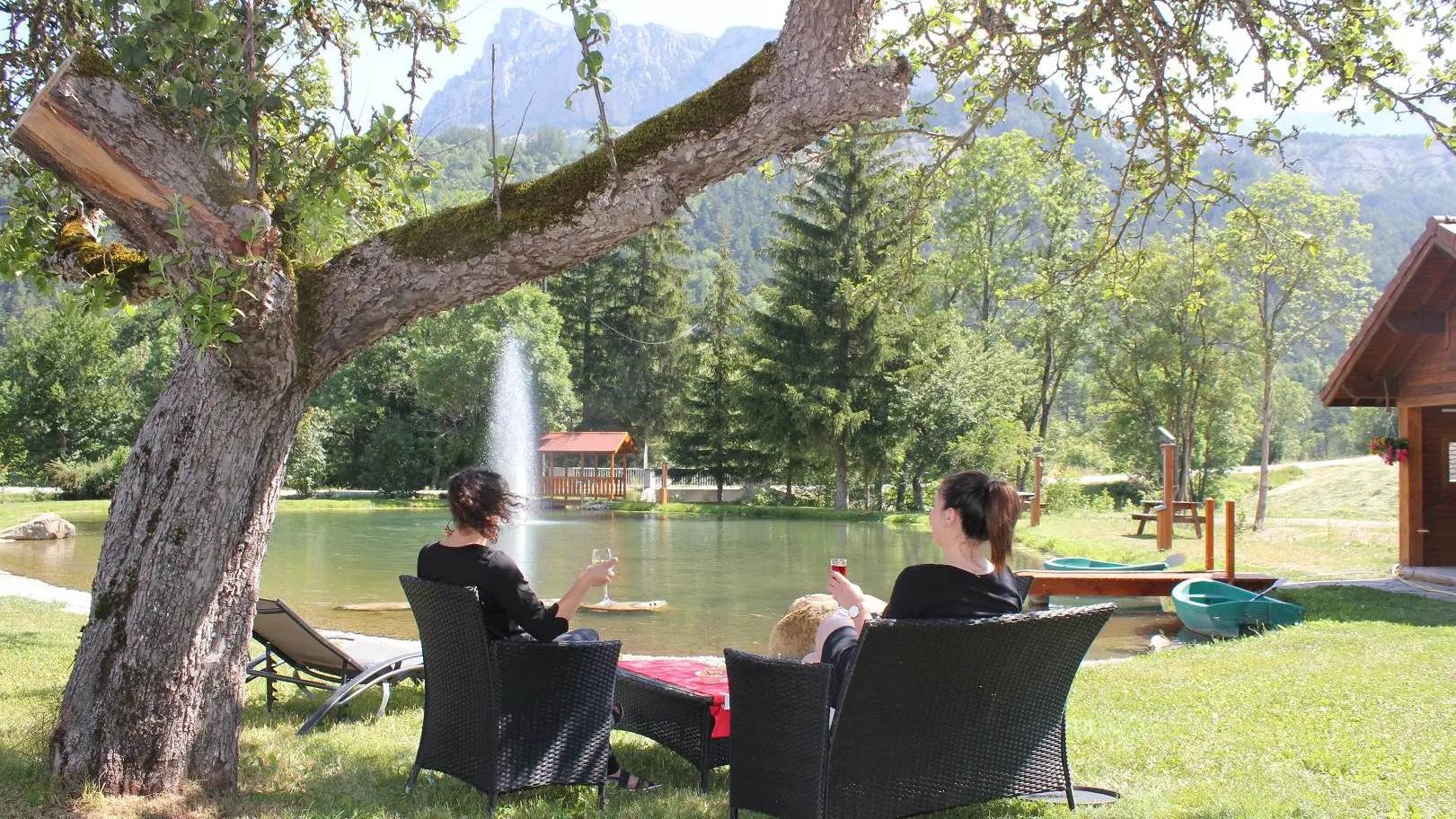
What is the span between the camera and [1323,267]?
75.0ft

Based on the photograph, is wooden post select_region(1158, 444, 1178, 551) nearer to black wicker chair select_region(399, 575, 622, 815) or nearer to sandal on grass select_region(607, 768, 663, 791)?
sandal on grass select_region(607, 768, 663, 791)

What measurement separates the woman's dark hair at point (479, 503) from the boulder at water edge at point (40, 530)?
19.5m

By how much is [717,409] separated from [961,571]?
3511 centimetres

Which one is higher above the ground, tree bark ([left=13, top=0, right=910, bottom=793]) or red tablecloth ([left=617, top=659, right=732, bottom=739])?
tree bark ([left=13, top=0, right=910, bottom=793])

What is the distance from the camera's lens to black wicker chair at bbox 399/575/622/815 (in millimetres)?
3281

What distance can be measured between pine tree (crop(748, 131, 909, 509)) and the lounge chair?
1001 inches

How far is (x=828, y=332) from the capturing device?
3186cm

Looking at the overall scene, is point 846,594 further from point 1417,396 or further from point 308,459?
point 308,459

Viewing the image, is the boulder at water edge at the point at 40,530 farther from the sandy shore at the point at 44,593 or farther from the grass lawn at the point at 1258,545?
the grass lawn at the point at 1258,545

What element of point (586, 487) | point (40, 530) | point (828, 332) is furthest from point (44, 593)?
point (586, 487)

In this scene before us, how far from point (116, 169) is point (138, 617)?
57.1 inches

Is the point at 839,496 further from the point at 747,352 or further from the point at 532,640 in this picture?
the point at 532,640

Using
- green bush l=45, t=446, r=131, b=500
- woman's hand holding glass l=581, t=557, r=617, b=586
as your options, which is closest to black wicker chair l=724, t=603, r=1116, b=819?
woman's hand holding glass l=581, t=557, r=617, b=586

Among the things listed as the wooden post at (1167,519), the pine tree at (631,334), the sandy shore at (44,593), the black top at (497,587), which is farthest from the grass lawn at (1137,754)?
the pine tree at (631,334)
